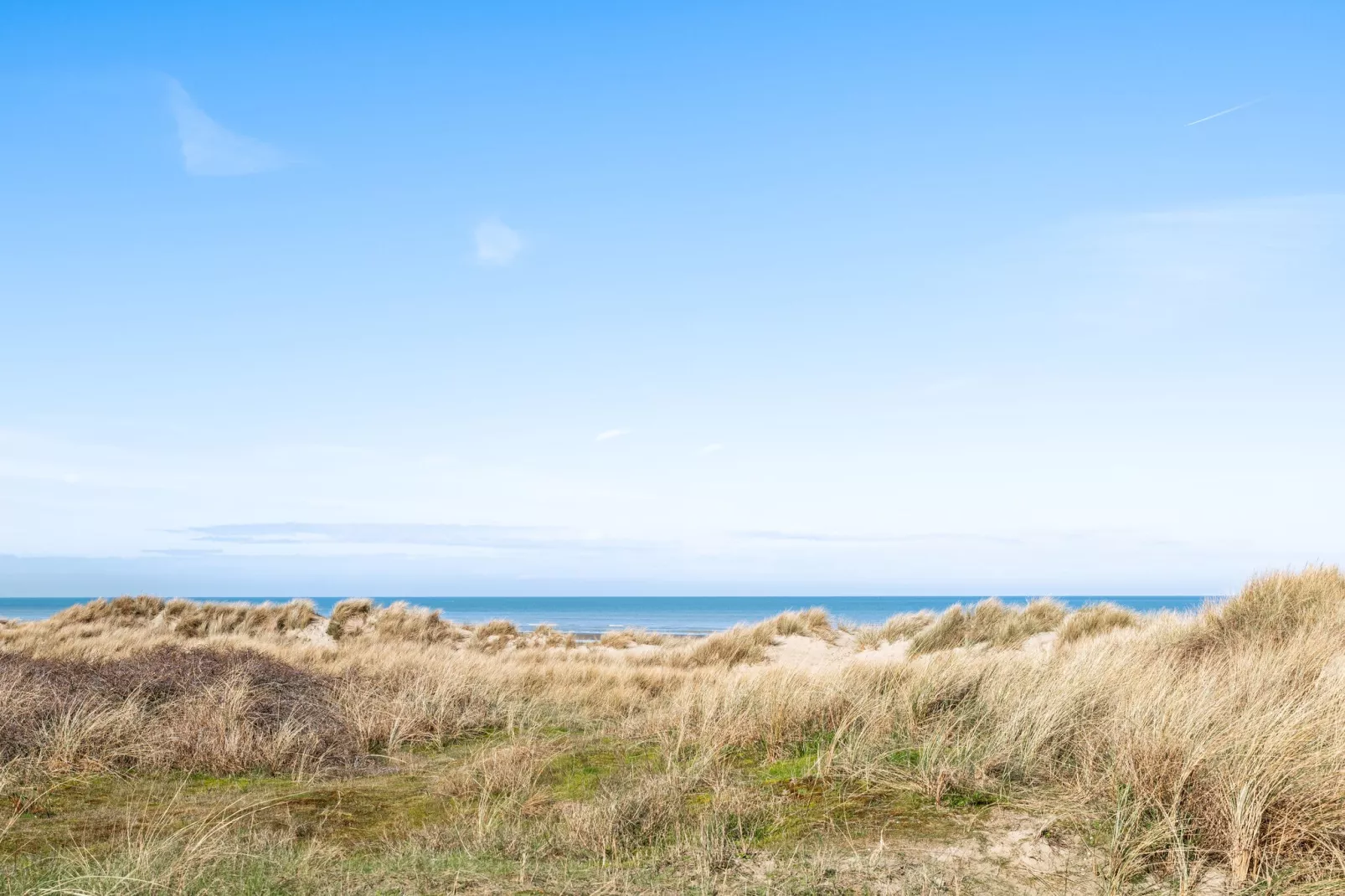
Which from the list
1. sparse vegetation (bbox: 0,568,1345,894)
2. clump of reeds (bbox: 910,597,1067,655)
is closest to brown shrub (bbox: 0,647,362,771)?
sparse vegetation (bbox: 0,568,1345,894)

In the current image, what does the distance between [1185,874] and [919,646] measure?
16.1 m

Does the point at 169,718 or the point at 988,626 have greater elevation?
the point at 169,718

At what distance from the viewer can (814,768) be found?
651 cm

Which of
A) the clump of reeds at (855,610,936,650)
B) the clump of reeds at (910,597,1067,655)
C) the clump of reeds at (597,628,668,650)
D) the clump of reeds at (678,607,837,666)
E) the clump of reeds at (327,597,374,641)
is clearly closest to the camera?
the clump of reeds at (910,597,1067,655)

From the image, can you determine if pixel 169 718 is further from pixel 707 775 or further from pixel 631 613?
pixel 631 613

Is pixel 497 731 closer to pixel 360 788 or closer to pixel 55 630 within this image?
pixel 360 788

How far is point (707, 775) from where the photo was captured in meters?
6.70

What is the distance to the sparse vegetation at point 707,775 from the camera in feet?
14.3

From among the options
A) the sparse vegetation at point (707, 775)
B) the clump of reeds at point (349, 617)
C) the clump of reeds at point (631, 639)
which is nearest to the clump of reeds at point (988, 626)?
the sparse vegetation at point (707, 775)

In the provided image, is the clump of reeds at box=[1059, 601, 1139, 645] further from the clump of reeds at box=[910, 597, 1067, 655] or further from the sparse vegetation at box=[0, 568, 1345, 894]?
the sparse vegetation at box=[0, 568, 1345, 894]

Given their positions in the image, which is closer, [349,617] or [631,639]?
[349,617]

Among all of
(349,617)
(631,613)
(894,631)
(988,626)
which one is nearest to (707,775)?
(988,626)

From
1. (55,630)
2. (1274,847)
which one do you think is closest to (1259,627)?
(1274,847)

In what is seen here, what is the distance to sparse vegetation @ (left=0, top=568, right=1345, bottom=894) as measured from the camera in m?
4.37
